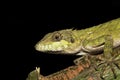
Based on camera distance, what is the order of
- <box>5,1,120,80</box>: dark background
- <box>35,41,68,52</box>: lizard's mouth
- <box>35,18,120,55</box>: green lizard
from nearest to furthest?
1. <box>35,18,120,55</box>: green lizard
2. <box>35,41,68,52</box>: lizard's mouth
3. <box>5,1,120,80</box>: dark background

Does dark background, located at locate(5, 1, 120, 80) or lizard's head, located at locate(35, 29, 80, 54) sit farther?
dark background, located at locate(5, 1, 120, 80)

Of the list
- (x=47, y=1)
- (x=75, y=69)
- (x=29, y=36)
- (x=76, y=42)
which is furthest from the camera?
(x=47, y=1)

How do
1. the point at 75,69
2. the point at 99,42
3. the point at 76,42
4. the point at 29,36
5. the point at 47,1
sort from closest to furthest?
the point at 75,69
the point at 99,42
the point at 76,42
the point at 29,36
the point at 47,1

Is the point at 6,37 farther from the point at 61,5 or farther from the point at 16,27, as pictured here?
the point at 61,5

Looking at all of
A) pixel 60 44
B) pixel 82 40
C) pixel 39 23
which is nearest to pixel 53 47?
pixel 60 44

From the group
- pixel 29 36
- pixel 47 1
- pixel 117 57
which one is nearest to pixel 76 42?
pixel 117 57

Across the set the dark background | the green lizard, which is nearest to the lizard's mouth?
the green lizard

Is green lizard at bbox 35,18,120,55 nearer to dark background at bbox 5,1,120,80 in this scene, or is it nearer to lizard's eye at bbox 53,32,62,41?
lizard's eye at bbox 53,32,62,41
